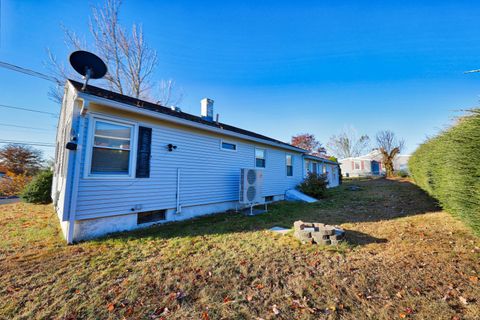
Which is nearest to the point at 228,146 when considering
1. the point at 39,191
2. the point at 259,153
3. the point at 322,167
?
the point at 259,153

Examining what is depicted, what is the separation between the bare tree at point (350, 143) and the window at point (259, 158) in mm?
34032

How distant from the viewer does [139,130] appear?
506cm

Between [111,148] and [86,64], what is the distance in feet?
6.24

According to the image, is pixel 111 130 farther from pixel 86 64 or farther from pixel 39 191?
pixel 39 191

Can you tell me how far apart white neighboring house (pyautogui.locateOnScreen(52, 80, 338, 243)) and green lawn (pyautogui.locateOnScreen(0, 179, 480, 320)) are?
688 millimetres

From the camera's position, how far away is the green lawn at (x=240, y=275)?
2.12 meters

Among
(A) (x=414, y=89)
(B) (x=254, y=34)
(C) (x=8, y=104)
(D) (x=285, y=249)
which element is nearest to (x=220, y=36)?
(B) (x=254, y=34)

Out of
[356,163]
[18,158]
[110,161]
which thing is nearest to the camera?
[110,161]

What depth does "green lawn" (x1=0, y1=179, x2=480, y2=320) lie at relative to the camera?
2115mm

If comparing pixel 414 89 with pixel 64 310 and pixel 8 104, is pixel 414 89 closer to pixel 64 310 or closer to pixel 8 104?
pixel 64 310

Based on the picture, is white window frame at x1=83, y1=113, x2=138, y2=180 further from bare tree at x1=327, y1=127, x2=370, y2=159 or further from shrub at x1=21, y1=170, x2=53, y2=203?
bare tree at x1=327, y1=127, x2=370, y2=159

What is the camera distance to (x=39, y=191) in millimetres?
8562

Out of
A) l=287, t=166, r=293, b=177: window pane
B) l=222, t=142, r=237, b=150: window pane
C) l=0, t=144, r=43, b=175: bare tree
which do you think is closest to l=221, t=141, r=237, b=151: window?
l=222, t=142, r=237, b=150: window pane

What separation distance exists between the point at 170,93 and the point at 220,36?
302 inches
